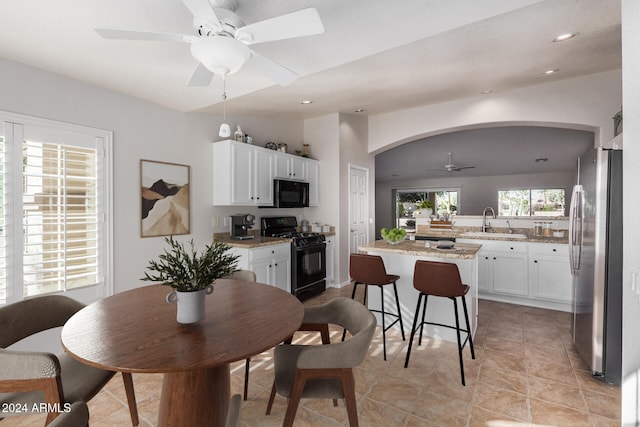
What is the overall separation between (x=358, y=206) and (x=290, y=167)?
1526 mm

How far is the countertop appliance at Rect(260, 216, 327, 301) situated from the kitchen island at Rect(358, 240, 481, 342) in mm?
1116

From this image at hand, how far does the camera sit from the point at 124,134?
3.05 meters

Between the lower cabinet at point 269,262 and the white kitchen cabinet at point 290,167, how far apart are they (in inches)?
43.1

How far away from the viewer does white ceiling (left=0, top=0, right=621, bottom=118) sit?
6.31ft

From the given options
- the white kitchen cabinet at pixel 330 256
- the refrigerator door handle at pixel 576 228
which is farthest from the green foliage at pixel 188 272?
the white kitchen cabinet at pixel 330 256

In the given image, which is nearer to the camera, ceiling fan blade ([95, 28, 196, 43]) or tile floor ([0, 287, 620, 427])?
ceiling fan blade ([95, 28, 196, 43])

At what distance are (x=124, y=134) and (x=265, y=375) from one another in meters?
2.65

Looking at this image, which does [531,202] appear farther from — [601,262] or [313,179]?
[601,262]

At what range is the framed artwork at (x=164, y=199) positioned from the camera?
3217 mm

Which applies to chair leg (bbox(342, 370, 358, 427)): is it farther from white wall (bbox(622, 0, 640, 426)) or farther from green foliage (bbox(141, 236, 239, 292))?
white wall (bbox(622, 0, 640, 426))

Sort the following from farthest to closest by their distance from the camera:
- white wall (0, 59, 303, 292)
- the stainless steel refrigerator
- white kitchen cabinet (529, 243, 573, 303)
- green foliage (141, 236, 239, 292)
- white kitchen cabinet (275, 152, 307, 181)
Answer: white kitchen cabinet (275, 152, 307, 181) → white kitchen cabinet (529, 243, 573, 303) → white wall (0, 59, 303, 292) → the stainless steel refrigerator → green foliage (141, 236, 239, 292)

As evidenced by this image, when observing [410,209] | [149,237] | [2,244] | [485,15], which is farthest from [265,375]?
[410,209]

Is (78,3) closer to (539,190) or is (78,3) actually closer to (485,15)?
(485,15)

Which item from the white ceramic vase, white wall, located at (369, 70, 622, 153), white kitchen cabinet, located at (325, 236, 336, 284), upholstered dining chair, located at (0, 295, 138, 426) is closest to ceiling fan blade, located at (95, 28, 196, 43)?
the white ceramic vase
